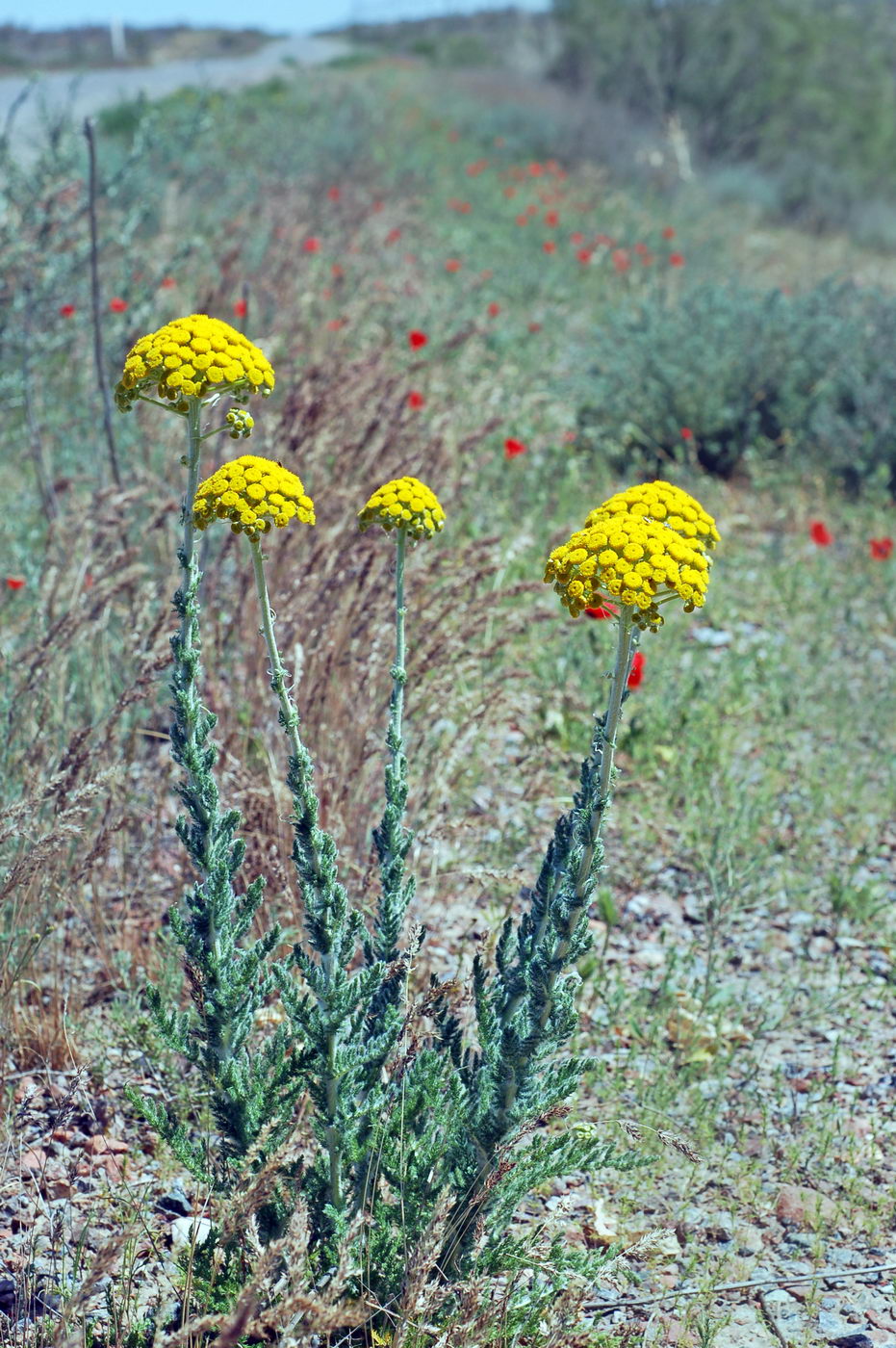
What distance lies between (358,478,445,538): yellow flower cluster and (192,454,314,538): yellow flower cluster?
0.67 feet

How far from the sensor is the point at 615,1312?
2078 millimetres

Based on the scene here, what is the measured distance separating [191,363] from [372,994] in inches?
41.9

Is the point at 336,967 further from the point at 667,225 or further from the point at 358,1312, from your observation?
the point at 667,225

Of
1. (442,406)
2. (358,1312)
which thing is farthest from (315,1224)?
(442,406)

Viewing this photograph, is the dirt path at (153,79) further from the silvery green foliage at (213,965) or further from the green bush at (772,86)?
the silvery green foliage at (213,965)

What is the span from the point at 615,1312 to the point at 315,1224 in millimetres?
630

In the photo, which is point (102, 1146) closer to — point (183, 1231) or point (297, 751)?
point (183, 1231)

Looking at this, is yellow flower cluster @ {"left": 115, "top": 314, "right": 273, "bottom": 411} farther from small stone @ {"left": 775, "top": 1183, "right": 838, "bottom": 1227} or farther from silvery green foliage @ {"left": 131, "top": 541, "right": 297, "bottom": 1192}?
small stone @ {"left": 775, "top": 1183, "right": 838, "bottom": 1227}

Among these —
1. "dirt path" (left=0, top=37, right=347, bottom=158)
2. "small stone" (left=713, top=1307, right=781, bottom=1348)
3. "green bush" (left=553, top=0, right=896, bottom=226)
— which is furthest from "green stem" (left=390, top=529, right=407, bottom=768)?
"green bush" (left=553, top=0, right=896, bottom=226)

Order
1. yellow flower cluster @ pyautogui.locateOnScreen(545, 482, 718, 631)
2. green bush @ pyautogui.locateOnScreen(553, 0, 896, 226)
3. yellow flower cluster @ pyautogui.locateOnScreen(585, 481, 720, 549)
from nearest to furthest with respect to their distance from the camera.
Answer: yellow flower cluster @ pyautogui.locateOnScreen(545, 482, 718, 631), yellow flower cluster @ pyautogui.locateOnScreen(585, 481, 720, 549), green bush @ pyautogui.locateOnScreen(553, 0, 896, 226)

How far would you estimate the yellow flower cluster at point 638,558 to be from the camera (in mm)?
1547

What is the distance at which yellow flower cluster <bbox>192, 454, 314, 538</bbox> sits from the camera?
1.58m

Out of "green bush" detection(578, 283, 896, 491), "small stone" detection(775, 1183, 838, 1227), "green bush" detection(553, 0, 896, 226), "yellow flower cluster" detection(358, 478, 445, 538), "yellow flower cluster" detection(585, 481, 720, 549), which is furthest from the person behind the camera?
"green bush" detection(553, 0, 896, 226)

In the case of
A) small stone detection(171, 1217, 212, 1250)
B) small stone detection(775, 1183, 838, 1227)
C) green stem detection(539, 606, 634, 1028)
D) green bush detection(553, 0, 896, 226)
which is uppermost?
green bush detection(553, 0, 896, 226)
